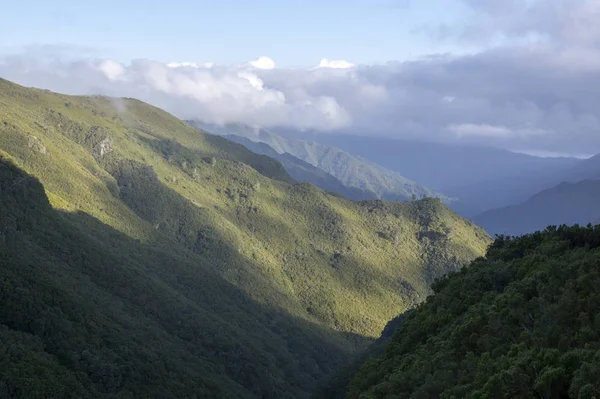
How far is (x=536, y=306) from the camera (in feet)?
167

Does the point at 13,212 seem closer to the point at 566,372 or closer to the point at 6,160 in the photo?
the point at 6,160

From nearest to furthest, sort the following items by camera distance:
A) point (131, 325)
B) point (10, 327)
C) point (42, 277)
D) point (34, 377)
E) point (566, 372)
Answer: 1. point (566, 372)
2. point (34, 377)
3. point (10, 327)
4. point (42, 277)
5. point (131, 325)

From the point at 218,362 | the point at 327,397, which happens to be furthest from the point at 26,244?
the point at 327,397

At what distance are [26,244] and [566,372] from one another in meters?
139

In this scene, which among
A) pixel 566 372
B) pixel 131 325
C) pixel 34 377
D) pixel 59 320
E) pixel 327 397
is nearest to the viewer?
pixel 566 372

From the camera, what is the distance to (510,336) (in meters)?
48.5

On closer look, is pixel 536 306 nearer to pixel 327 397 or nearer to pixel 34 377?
pixel 34 377

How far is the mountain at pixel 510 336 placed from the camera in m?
34.9

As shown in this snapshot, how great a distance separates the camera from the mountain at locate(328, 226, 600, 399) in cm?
3488

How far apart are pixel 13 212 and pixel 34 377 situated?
86.7 m

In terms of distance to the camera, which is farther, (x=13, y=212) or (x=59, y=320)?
(x=13, y=212)

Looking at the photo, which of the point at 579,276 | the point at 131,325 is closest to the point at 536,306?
the point at 579,276

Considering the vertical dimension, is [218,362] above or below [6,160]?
below

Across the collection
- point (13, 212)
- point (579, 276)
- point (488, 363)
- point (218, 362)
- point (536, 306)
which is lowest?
point (218, 362)
